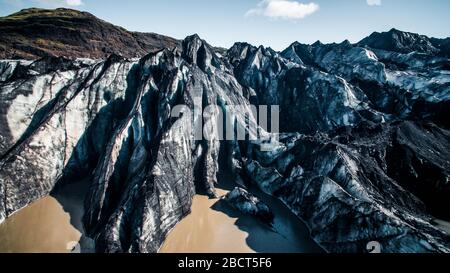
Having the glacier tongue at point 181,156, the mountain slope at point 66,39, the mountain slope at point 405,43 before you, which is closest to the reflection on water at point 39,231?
the glacier tongue at point 181,156

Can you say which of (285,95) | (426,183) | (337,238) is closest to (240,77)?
(285,95)

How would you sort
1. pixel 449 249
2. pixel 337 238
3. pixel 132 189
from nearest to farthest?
pixel 449 249 → pixel 337 238 → pixel 132 189

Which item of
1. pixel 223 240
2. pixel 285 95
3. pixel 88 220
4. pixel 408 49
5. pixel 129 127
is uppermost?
pixel 408 49

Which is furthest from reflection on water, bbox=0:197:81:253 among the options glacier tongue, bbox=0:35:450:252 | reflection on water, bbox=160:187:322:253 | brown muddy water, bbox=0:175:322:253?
reflection on water, bbox=160:187:322:253

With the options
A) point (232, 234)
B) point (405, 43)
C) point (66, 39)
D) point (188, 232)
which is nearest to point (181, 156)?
point (188, 232)

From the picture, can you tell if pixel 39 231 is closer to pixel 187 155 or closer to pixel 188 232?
pixel 188 232

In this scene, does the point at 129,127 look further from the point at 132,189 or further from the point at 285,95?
the point at 285,95
